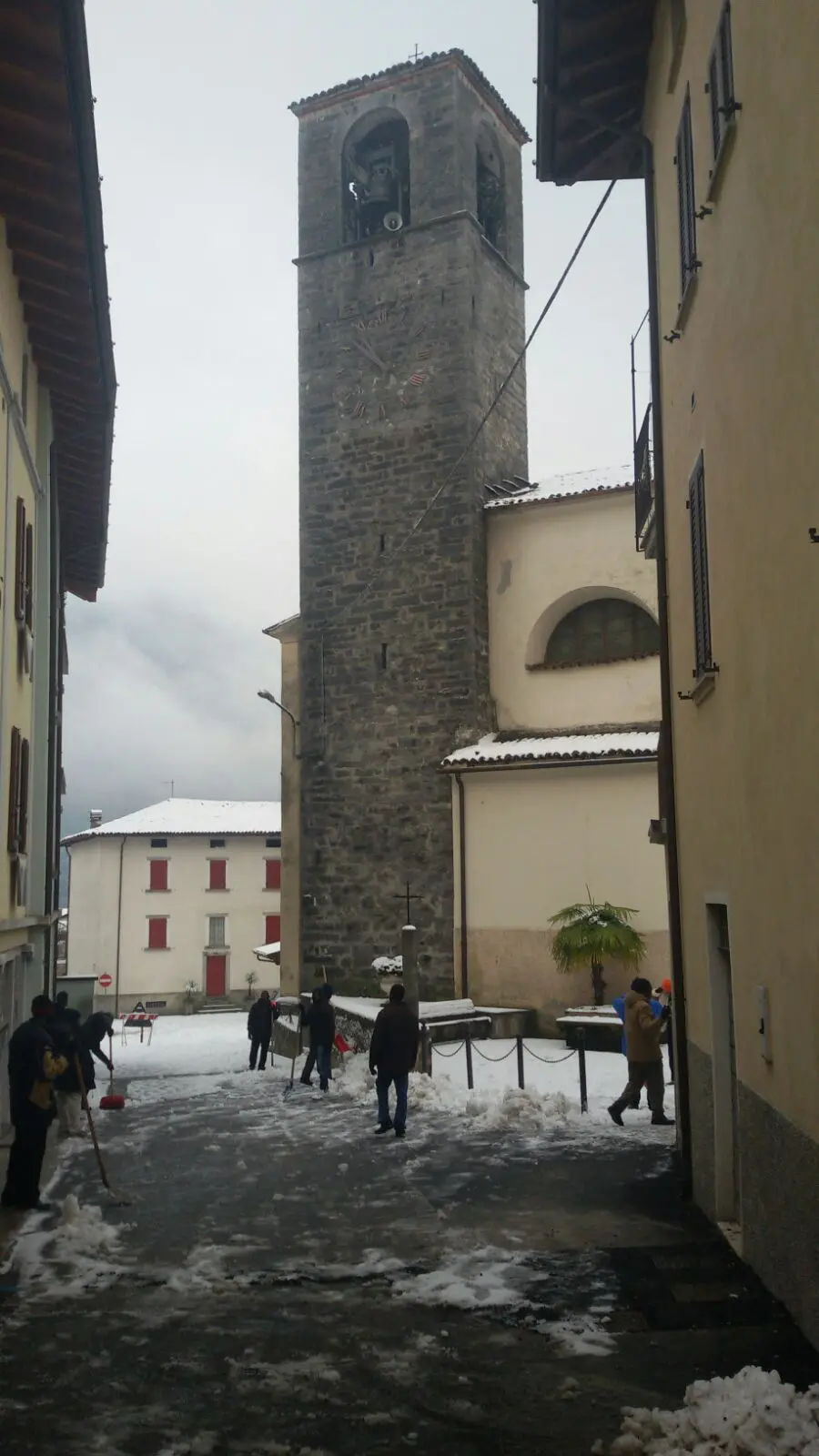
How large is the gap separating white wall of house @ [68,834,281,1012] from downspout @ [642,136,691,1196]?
44042 millimetres

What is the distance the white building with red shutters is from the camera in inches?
2074

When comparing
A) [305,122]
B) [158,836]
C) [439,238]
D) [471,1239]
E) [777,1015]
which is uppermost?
[305,122]

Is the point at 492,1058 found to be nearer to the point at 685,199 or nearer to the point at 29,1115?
the point at 29,1115

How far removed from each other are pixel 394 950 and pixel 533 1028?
3.53 m

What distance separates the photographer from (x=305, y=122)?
86.6 ft

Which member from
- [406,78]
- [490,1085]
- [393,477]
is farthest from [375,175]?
[490,1085]

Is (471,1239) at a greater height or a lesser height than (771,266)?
lesser

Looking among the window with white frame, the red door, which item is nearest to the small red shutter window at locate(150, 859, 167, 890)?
the window with white frame

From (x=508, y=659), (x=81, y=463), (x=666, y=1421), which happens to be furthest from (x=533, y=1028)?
(x=666, y=1421)

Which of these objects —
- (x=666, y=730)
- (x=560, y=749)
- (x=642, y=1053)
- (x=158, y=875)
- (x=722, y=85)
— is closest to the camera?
(x=722, y=85)

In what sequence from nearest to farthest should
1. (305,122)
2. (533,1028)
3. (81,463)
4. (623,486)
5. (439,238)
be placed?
(81,463) < (533,1028) < (623,486) < (439,238) < (305,122)

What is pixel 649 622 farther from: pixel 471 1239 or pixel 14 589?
pixel 471 1239

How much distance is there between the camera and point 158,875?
2117 inches

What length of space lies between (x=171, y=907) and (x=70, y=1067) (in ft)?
137
